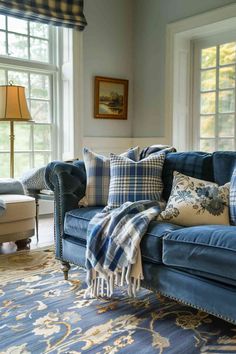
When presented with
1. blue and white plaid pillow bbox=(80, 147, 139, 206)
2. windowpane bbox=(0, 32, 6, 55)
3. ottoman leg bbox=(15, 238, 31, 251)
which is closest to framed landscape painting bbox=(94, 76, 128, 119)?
windowpane bbox=(0, 32, 6, 55)

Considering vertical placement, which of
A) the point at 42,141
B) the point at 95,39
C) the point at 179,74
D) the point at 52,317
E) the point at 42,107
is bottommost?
the point at 52,317

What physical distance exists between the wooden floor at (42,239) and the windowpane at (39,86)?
1444 millimetres

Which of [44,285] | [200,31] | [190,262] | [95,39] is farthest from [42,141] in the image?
[190,262]

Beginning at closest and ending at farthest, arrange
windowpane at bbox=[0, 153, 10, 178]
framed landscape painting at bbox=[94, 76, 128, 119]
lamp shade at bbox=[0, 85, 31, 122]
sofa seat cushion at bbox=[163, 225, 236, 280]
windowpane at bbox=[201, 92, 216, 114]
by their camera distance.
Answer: sofa seat cushion at bbox=[163, 225, 236, 280] < lamp shade at bbox=[0, 85, 31, 122] < windowpane at bbox=[0, 153, 10, 178] < windowpane at bbox=[201, 92, 216, 114] < framed landscape painting at bbox=[94, 76, 128, 119]

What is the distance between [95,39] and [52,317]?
11.8 ft

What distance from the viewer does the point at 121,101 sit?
198 inches

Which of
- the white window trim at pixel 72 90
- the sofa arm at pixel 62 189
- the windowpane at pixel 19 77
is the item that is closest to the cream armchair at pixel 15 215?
the sofa arm at pixel 62 189

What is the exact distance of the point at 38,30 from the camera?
4.55 m

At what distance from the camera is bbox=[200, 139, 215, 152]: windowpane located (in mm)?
4583

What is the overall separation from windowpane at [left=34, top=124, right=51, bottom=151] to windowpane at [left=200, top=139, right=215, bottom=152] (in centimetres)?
183

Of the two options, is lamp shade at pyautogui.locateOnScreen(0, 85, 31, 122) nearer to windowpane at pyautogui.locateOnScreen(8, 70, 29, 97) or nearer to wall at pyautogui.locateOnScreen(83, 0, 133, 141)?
windowpane at pyautogui.locateOnScreen(8, 70, 29, 97)

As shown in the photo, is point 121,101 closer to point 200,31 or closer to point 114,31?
point 114,31

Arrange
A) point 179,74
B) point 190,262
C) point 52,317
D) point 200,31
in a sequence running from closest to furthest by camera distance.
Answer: point 190,262 < point 52,317 < point 200,31 < point 179,74

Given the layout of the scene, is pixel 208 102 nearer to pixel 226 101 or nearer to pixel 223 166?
pixel 226 101
